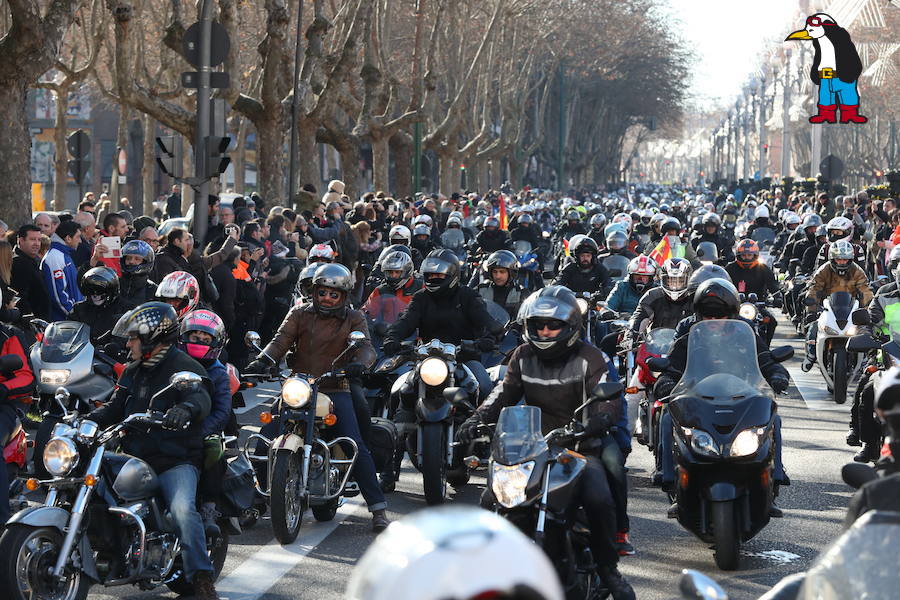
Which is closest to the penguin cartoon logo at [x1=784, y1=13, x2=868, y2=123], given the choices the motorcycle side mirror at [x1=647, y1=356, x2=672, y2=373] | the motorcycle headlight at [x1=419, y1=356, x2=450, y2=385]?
the motorcycle headlight at [x1=419, y1=356, x2=450, y2=385]

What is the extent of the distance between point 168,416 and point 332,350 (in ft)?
8.03

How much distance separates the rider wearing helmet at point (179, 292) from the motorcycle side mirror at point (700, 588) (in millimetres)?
7057

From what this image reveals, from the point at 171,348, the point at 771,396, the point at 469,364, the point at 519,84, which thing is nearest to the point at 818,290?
the point at 469,364

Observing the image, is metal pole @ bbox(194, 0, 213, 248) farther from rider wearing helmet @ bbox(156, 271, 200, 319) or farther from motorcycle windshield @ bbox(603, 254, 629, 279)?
rider wearing helmet @ bbox(156, 271, 200, 319)

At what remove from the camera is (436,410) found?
10.0m

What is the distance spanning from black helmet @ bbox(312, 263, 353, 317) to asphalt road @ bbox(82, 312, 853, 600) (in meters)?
1.21

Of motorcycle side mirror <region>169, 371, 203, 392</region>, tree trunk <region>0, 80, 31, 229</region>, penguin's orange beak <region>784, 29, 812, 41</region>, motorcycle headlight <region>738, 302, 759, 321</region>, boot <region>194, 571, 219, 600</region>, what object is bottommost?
boot <region>194, 571, 219, 600</region>

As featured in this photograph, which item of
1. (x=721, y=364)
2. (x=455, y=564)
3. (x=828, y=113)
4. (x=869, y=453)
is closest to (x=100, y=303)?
(x=721, y=364)

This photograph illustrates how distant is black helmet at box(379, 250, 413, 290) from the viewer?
42.4ft

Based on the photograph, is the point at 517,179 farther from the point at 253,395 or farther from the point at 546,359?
the point at 546,359

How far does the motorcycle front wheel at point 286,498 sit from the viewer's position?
8867 mm

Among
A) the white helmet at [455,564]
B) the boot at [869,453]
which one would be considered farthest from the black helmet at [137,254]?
the white helmet at [455,564]

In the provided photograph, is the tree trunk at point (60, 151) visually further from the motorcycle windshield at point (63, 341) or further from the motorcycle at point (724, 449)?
the motorcycle at point (724, 449)

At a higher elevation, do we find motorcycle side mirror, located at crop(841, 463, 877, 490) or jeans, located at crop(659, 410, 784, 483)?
motorcycle side mirror, located at crop(841, 463, 877, 490)
